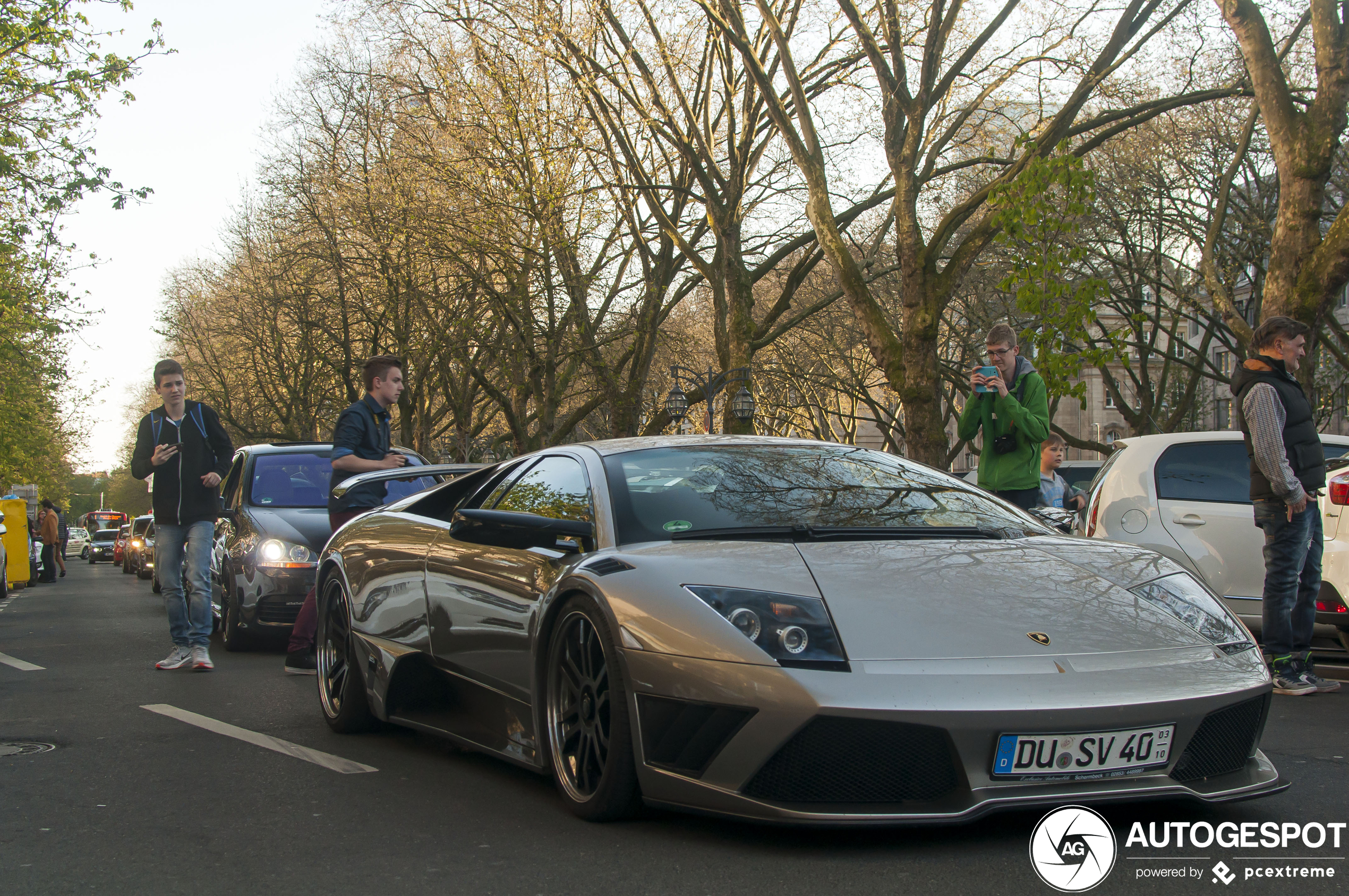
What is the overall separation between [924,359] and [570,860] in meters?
12.1

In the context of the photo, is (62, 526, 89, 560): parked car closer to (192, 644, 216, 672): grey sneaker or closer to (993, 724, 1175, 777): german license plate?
(192, 644, 216, 672): grey sneaker

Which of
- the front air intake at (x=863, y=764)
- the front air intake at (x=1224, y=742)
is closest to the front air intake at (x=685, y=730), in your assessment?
the front air intake at (x=863, y=764)

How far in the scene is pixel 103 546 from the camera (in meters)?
60.5

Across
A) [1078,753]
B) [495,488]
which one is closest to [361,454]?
[495,488]

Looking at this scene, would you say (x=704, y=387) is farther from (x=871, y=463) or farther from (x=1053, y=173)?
(x=871, y=463)

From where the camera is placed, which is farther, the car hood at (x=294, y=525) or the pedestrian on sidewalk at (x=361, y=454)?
the car hood at (x=294, y=525)

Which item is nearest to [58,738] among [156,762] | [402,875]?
[156,762]

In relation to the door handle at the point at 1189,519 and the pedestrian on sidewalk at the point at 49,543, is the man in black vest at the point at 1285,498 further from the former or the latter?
the pedestrian on sidewalk at the point at 49,543

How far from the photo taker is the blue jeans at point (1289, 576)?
262 inches

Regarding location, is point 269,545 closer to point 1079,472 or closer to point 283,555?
point 283,555

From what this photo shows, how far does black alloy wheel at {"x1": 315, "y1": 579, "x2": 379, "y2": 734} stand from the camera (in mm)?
5719

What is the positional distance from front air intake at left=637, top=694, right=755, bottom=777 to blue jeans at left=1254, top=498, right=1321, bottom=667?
4.29 m

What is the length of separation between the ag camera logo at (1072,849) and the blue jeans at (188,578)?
6.48 m

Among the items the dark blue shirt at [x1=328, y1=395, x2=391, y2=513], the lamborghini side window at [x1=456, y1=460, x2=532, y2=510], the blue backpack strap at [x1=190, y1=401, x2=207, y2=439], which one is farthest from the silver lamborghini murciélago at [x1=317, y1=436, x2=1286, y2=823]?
the blue backpack strap at [x1=190, y1=401, x2=207, y2=439]
